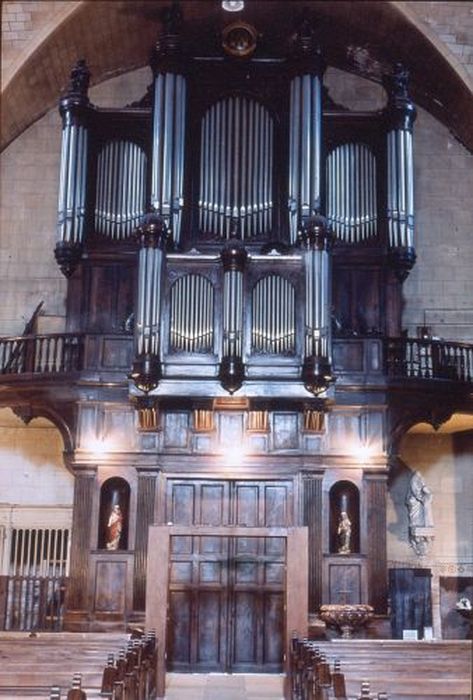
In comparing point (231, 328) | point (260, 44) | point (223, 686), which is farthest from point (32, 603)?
point (260, 44)

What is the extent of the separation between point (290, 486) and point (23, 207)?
321 inches

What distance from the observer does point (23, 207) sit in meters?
21.3

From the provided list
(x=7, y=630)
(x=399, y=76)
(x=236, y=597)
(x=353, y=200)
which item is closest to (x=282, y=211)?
(x=353, y=200)

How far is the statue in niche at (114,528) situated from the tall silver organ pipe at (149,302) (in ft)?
7.76

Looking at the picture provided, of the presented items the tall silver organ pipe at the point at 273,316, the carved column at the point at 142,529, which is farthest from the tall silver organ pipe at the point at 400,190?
the carved column at the point at 142,529

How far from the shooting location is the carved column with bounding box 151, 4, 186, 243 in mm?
18062

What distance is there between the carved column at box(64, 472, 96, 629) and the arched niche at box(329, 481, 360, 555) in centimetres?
395

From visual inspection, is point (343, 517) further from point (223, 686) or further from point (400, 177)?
point (400, 177)

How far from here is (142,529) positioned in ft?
56.4

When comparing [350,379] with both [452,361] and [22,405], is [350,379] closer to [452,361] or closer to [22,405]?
[452,361]

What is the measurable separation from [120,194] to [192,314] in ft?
10.5

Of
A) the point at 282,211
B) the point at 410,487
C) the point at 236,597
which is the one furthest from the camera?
the point at 410,487

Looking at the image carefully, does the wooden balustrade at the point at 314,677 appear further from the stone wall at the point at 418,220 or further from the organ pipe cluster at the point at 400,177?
the stone wall at the point at 418,220

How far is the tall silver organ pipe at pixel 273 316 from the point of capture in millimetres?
16750
